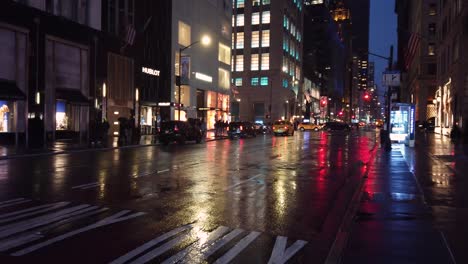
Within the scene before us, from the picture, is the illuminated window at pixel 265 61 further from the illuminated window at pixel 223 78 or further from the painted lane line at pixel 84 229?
the painted lane line at pixel 84 229

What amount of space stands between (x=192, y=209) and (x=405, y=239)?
4.16 m

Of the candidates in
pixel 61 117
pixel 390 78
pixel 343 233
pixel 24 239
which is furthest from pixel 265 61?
pixel 24 239

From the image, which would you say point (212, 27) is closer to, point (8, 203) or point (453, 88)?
point (453, 88)

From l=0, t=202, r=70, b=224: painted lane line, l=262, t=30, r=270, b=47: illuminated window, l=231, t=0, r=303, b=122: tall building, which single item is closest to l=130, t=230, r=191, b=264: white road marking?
l=0, t=202, r=70, b=224: painted lane line

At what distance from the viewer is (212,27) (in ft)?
209

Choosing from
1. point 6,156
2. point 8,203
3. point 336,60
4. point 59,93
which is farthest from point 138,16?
point 336,60

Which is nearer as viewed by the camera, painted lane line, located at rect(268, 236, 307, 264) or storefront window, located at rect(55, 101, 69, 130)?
painted lane line, located at rect(268, 236, 307, 264)

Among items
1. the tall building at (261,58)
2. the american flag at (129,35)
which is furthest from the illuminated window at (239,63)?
the american flag at (129,35)

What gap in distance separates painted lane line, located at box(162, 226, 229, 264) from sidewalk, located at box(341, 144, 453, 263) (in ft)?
6.35

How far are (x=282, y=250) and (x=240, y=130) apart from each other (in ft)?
142

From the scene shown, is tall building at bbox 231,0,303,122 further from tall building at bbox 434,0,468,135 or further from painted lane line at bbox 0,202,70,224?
painted lane line at bbox 0,202,70,224

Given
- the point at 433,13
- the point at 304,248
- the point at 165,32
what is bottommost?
the point at 304,248

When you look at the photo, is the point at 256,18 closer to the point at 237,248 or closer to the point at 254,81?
the point at 254,81

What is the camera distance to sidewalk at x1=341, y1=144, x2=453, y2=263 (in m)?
6.30
